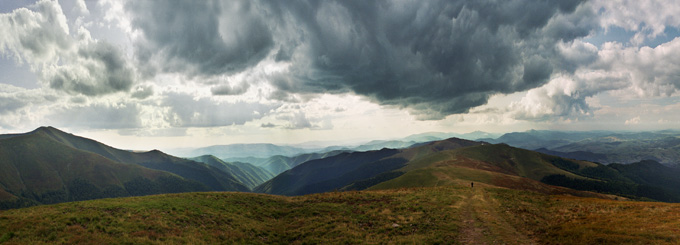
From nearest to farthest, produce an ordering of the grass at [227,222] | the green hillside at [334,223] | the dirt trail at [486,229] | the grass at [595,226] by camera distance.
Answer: the grass at [595,226], the green hillside at [334,223], the grass at [227,222], the dirt trail at [486,229]

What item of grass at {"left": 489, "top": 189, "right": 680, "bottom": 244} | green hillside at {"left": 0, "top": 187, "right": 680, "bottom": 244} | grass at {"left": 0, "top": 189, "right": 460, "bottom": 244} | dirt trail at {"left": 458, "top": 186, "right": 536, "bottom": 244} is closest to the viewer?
grass at {"left": 489, "top": 189, "right": 680, "bottom": 244}

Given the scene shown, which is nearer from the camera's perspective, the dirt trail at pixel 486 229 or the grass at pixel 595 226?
the grass at pixel 595 226

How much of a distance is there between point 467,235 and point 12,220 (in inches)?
1607

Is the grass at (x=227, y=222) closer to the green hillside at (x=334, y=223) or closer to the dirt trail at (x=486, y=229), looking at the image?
the green hillside at (x=334, y=223)

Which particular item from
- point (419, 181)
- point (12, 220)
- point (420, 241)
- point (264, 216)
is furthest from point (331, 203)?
point (419, 181)

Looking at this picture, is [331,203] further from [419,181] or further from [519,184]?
[519,184]

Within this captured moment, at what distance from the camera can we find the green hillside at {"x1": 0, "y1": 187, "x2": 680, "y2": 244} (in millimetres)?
21422

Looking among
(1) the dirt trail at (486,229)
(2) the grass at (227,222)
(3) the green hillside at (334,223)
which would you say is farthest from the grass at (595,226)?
(2) the grass at (227,222)

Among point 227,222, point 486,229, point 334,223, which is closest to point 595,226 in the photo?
point 486,229

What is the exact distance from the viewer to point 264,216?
116 feet

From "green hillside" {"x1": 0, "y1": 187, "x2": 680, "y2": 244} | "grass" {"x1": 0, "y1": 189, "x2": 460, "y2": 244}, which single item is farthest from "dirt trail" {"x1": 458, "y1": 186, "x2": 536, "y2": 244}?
"grass" {"x1": 0, "y1": 189, "x2": 460, "y2": 244}

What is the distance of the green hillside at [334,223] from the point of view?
21422mm

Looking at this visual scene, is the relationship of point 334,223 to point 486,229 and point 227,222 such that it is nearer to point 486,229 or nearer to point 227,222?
point 227,222

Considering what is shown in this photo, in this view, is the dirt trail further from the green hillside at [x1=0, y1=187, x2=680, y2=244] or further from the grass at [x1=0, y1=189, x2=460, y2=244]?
the grass at [x1=0, y1=189, x2=460, y2=244]
